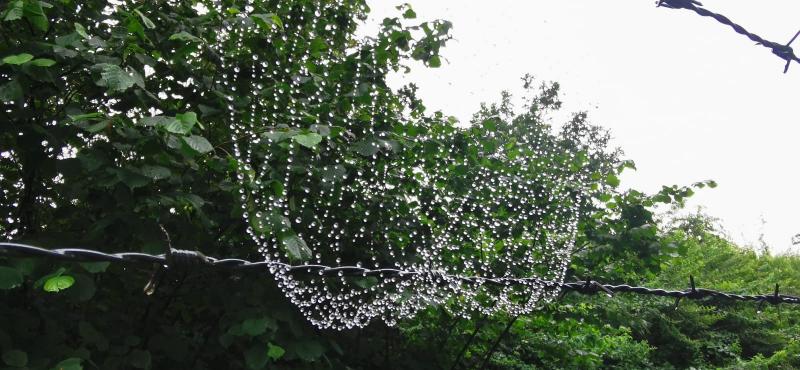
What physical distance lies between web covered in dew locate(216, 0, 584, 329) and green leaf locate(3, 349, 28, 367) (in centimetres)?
79

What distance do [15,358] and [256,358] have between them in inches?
27.4

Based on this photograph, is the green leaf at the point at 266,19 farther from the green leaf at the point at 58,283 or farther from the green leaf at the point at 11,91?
the green leaf at the point at 58,283

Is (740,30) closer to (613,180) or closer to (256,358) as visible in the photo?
(613,180)

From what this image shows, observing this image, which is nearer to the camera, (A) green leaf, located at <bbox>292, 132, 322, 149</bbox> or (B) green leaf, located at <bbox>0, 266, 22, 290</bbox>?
(B) green leaf, located at <bbox>0, 266, 22, 290</bbox>

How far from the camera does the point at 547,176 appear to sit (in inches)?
129

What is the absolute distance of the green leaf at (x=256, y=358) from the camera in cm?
221

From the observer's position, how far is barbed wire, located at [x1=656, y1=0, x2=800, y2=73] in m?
1.73

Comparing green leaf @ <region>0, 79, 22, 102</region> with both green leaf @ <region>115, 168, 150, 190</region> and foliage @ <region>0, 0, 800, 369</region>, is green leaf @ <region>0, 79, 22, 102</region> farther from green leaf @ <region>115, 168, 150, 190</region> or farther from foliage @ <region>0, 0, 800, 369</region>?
green leaf @ <region>115, 168, 150, 190</region>

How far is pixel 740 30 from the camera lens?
1870 mm

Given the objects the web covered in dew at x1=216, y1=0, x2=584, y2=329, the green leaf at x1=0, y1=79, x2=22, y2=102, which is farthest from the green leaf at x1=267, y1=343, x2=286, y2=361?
the green leaf at x1=0, y1=79, x2=22, y2=102

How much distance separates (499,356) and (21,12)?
3057 mm

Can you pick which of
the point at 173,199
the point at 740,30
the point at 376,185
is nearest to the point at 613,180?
the point at 376,185

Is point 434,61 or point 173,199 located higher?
point 434,61

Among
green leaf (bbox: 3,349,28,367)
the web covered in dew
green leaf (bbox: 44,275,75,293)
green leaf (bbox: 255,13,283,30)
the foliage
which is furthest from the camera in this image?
the web covered in dew
